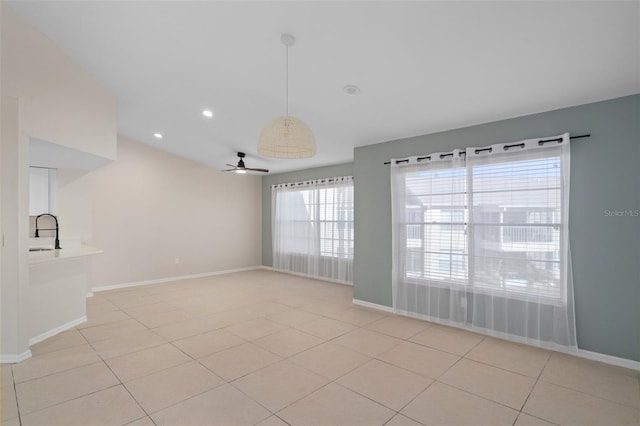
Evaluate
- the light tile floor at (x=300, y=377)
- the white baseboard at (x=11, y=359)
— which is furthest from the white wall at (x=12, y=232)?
the light tile floor at (x=300, y=377)

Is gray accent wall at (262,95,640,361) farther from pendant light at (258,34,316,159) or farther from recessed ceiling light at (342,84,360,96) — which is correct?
pendant light at (258,34,316,159)

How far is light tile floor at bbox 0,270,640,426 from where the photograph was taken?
2.21 meters

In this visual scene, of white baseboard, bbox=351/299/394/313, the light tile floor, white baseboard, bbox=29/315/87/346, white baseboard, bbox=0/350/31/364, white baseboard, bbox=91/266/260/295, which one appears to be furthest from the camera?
white baseboard, bbox=91/266/260/295

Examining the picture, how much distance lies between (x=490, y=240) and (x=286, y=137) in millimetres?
2732

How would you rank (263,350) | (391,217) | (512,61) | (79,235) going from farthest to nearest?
(79,235)
(391,217)
(263,350)
(512,61)

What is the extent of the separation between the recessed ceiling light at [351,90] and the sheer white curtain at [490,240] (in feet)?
4.57

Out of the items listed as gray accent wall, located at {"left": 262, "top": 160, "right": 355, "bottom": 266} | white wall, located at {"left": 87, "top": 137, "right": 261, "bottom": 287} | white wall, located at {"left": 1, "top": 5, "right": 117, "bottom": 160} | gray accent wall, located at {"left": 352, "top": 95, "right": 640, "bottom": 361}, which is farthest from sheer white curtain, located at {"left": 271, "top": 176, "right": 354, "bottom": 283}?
white wall, located at {"left": 1, "top": 5, "right": 117, "bottom": 160}

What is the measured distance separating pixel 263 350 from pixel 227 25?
3.16 m

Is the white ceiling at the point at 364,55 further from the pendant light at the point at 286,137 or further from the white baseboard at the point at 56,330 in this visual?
the white baseboard at the point at 56,330

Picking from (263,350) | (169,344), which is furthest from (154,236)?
(263,350)

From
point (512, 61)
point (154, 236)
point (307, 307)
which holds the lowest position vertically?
point (307, 307)

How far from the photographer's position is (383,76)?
10.0 ft

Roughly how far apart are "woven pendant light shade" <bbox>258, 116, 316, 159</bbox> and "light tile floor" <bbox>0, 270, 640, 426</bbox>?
202 centimetres

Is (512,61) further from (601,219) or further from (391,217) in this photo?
(391,217)
